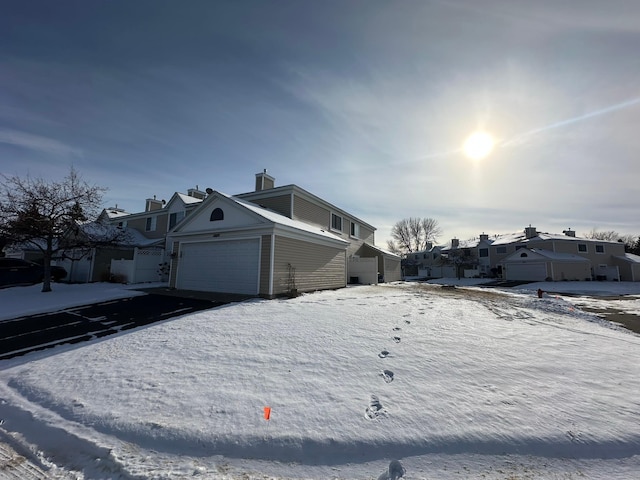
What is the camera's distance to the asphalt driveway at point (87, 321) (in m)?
6.01

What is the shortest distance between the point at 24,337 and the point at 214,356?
5148 millimetres

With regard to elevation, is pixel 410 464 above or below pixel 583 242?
below

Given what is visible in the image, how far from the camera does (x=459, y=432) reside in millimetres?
2770

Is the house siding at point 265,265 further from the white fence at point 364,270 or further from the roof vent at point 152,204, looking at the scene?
the roof vent at point 152,204

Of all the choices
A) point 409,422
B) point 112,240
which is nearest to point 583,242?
point 409,422

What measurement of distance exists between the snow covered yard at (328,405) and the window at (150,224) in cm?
1835

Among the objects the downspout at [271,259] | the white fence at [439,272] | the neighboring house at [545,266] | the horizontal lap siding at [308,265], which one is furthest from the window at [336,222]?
the white fence at [439,272]

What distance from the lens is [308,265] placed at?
12.8 m

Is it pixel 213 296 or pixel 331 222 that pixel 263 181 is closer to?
pixel 331 222

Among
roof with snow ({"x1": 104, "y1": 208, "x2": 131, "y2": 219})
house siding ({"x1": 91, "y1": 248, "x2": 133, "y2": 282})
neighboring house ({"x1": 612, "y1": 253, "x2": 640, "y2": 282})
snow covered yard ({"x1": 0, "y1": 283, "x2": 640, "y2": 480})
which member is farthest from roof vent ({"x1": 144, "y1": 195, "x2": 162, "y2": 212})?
neighboring house ({"x1": 612, "y1": 253, "x2": 640, "y2": 282})

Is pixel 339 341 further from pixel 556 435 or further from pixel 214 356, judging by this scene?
pixel 556 435

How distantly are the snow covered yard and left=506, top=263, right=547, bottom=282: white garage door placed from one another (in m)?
28.7

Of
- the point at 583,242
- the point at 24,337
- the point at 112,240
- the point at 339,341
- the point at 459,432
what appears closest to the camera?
the point at 459,432

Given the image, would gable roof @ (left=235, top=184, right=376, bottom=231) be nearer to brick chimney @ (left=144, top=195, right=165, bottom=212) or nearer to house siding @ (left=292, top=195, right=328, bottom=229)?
house siding @ (left=292, top=195, right=328, bottom=229)
